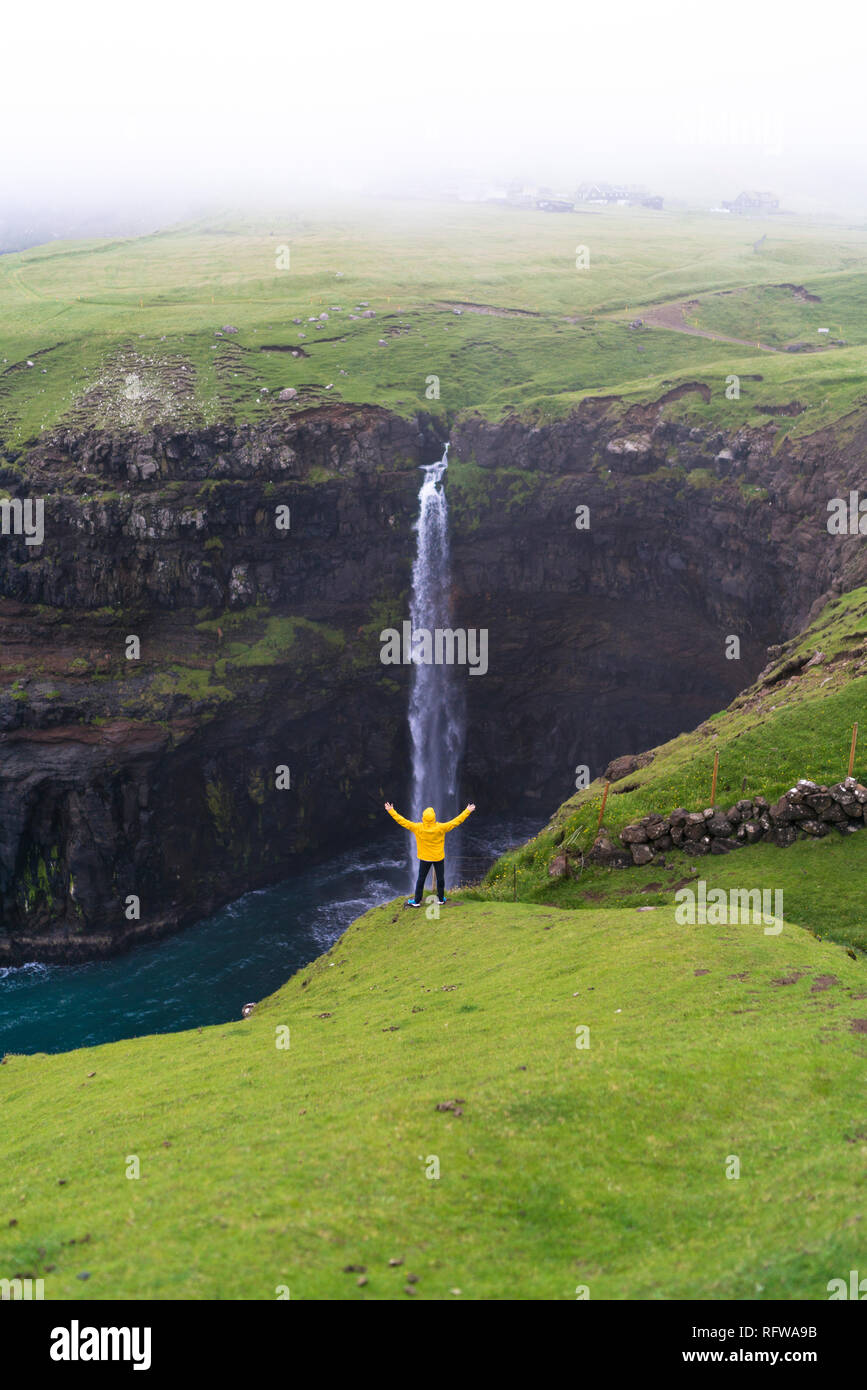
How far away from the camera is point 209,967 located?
208 feet

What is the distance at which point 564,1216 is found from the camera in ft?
44.6

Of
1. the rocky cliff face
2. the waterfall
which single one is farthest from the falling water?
the rocky cliff face

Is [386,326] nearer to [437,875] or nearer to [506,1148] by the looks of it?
[437,875]

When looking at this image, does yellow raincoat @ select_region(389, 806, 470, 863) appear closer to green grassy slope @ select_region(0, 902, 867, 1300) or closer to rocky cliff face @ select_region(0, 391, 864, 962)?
green grassy slope @ select_region(0, 902, 867, 1300)

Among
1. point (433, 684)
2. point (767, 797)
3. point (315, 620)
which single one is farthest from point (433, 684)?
point (767, 797)

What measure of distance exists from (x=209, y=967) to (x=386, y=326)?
2914 inches

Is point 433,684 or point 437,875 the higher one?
point 437,875

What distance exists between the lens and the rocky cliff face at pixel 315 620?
6744 centimetres

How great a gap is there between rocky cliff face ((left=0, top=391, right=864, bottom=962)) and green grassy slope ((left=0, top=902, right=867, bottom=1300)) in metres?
44.6

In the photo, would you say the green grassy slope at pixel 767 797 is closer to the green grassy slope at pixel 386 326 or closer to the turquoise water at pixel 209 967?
the turquoise water at pixel 209 967

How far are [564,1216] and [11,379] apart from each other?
291 feet

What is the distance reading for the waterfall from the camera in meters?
80.8

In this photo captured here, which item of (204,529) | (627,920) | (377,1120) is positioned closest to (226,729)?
(204,529)

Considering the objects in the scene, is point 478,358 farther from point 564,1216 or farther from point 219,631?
point 564,1216
